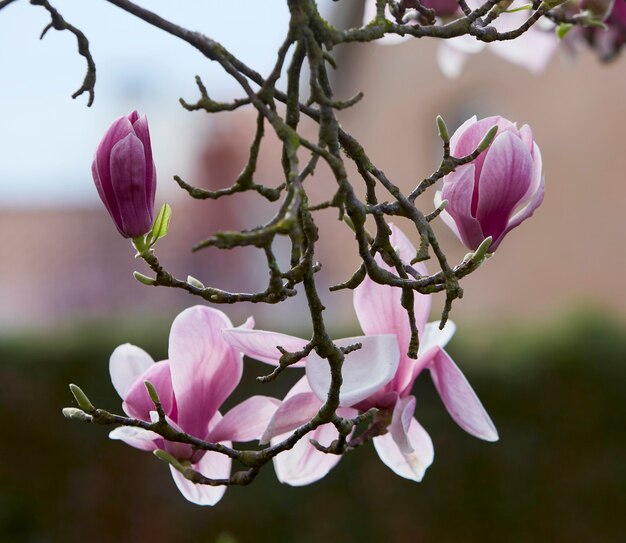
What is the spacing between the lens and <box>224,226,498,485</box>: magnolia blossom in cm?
72

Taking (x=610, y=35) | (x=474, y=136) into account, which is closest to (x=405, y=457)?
(x=474, y=136)

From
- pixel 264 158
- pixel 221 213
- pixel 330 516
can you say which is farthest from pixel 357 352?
pixel 264 158

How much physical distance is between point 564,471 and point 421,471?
3352 millimetres

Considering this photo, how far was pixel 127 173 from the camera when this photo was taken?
2.50 ft

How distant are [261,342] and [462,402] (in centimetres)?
17

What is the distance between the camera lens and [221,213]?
1402 centimetres

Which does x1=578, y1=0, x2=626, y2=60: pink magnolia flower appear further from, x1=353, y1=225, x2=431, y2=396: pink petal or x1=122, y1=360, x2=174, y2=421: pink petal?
x1=122, y1=360, x2=174, y2=421: pink petal

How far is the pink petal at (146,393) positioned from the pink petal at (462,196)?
26cm

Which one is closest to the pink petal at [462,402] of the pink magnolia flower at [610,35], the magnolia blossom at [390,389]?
the magnolia blossom at [390,389]

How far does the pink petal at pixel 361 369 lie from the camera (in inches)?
27.0

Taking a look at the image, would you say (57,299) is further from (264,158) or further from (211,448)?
(211,448)

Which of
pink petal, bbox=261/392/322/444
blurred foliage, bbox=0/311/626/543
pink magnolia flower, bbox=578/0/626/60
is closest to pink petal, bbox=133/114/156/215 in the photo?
pink petal, bbox=261/392/322/444

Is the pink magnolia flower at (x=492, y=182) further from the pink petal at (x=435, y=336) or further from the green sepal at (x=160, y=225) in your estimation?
the green sepal at (x=160, y=225)

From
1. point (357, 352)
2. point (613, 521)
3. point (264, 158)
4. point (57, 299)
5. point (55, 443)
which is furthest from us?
point (264, 158)
